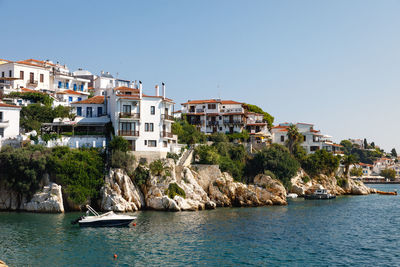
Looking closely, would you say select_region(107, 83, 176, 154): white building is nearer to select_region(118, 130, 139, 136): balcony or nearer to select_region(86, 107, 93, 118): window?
select_region(118, 130, 139, 136): balcony

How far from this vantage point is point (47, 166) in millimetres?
52531

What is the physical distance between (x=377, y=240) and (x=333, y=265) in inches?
447

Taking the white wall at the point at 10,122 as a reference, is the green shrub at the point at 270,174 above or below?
below

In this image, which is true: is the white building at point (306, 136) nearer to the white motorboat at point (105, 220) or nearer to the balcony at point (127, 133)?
the balcony at point (127, 133)

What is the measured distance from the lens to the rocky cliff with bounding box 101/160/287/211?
5288 cm

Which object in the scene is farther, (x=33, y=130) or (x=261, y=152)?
(x=261, y=152)

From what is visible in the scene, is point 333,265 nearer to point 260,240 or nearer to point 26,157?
point 260,240

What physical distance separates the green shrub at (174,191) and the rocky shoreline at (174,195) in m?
0.05

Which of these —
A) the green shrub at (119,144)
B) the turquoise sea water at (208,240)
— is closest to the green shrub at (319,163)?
the turquoise sea water at (208,240)

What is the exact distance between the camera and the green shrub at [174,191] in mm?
54375

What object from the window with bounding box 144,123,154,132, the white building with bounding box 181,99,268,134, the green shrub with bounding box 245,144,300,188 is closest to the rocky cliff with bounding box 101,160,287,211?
the green shrub with bounding box 245,144,300,188

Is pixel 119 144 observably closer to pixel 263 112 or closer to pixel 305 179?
Result: pixel 305 179

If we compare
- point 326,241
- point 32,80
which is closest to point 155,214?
point 326,241

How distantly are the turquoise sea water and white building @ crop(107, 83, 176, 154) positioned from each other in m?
13.4
